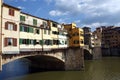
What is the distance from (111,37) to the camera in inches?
5655

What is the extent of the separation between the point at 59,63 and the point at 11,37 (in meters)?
27.3

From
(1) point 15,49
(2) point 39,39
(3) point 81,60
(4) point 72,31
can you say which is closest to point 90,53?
(4) point 72,31

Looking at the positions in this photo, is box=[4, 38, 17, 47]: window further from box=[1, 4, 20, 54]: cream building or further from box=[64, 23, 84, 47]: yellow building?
box=[64, 23, 84, 47]: yellow building

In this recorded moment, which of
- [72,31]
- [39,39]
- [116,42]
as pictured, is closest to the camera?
[39,39]

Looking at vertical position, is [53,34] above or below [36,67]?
above

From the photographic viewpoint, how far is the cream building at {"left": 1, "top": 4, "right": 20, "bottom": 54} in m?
37.8

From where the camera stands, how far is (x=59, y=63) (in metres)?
63.3

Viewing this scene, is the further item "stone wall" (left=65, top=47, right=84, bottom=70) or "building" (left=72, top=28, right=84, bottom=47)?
"building" (left=72, top=28, right=84, bottom=47)

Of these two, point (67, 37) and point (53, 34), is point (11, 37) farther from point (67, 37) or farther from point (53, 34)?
point (67, 37)

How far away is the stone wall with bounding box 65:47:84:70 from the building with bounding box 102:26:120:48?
7847 centimetres

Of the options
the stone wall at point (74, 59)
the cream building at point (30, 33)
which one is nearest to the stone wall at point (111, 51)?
the stone wall at point (74, 59)

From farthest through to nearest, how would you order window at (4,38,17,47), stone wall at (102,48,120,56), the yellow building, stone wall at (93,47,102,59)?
stone wall at (102,48,120,56), stone wall at (93,47,102,59), the yellow building, window at (4,38,17,47)

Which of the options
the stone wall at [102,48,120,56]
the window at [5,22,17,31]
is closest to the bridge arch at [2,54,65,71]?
the window at [5,22,17,31]

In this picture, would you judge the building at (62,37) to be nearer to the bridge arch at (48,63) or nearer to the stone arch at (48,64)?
the bridge arch at (48,63)
